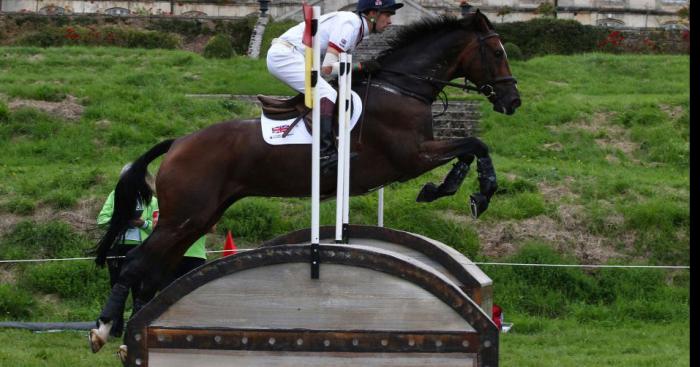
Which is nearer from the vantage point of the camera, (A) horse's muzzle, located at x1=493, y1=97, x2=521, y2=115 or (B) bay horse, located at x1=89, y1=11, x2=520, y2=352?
(B) bay horse, located at x1=89, y1=11, x2=520, y2=352

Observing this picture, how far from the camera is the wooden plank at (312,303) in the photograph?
601 centimetres

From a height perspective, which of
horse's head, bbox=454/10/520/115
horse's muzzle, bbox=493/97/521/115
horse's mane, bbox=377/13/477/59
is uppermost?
horse's mane, bbox=377/13/477/59

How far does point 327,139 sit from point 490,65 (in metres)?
1.48

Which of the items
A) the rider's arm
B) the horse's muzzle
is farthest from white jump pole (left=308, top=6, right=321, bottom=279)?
the horse's muzzle

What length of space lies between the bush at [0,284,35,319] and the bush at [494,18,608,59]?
22.0 m

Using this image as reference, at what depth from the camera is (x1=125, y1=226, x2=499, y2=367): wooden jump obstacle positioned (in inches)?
235

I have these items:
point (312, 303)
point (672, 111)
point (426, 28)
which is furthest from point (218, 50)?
point (312, 303)

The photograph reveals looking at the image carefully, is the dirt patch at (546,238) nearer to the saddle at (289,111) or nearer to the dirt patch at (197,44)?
the saddle at (289,111)

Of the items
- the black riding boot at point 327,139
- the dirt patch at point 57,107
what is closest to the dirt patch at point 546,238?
the black riding boot at point 327,139

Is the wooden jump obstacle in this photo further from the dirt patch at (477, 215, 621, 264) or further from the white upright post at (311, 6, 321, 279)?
the dirt patch at (477, 215, 621, 264)

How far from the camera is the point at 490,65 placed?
8094mm

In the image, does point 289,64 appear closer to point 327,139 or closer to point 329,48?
point 329,48

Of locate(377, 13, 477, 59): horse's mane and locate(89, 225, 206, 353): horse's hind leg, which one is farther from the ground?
locate(377, 13, 477, 59): horse's mane

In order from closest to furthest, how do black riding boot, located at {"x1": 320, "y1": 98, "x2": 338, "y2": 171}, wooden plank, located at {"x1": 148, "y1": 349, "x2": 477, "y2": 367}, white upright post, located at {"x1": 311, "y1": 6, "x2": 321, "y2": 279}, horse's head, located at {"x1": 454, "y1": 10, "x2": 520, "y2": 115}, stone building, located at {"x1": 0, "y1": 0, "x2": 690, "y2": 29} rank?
wooden plank, located at {"x1": 148, "y1": 349, "x2": 477, "y2": 367}, white upright post, located at {"x1": 311, "y1": 6, "x2": 321, "y2": 279}, black riding boot, located at {"x1": 320, "y1": 98, "x2": 338, "y2": 171}, horse's head, located at {"x1": 454, "y1": 10, "x2": 520, "y2": 115}, stone building, located at {"x1": 0, "y1": 0, "x2": 690, "y2": 29}
